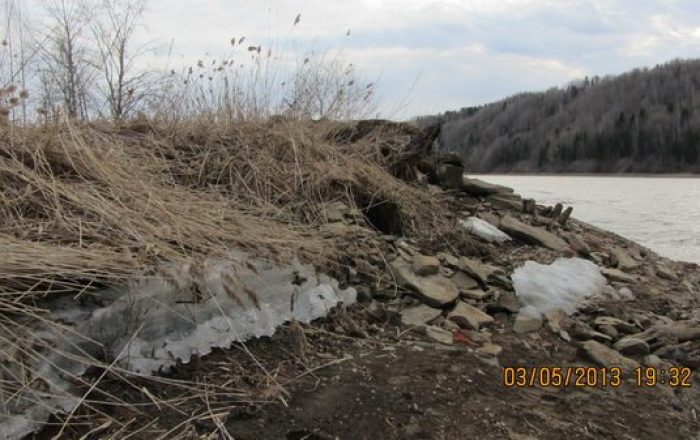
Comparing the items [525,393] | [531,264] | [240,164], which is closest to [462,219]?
[531,264]

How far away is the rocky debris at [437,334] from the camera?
2.88 meters

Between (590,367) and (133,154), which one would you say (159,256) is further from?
(590,367)

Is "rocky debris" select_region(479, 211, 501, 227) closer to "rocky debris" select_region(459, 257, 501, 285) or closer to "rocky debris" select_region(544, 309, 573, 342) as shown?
"rocky debris" select_region(459, 257, 501, 285)

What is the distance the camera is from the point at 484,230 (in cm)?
447

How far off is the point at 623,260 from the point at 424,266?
2248 mm

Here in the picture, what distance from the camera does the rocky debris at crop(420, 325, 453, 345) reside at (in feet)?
9.45

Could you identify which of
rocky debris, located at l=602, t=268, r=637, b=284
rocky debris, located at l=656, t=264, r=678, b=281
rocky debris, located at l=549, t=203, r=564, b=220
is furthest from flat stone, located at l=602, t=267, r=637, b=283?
rocky debris, located at l=549, t=203, r=564, b=220

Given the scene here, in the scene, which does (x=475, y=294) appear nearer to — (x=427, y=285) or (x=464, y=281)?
(x=464, y=281)

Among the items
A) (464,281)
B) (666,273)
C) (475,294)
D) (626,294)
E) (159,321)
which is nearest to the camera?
(159,321)

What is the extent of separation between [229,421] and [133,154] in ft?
7.63

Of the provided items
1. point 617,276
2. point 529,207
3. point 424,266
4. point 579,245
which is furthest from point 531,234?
point 424,266

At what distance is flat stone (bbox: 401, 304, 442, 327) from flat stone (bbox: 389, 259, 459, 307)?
65mm

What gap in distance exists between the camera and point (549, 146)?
270ft

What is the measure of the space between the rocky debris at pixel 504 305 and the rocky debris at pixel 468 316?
130mm
